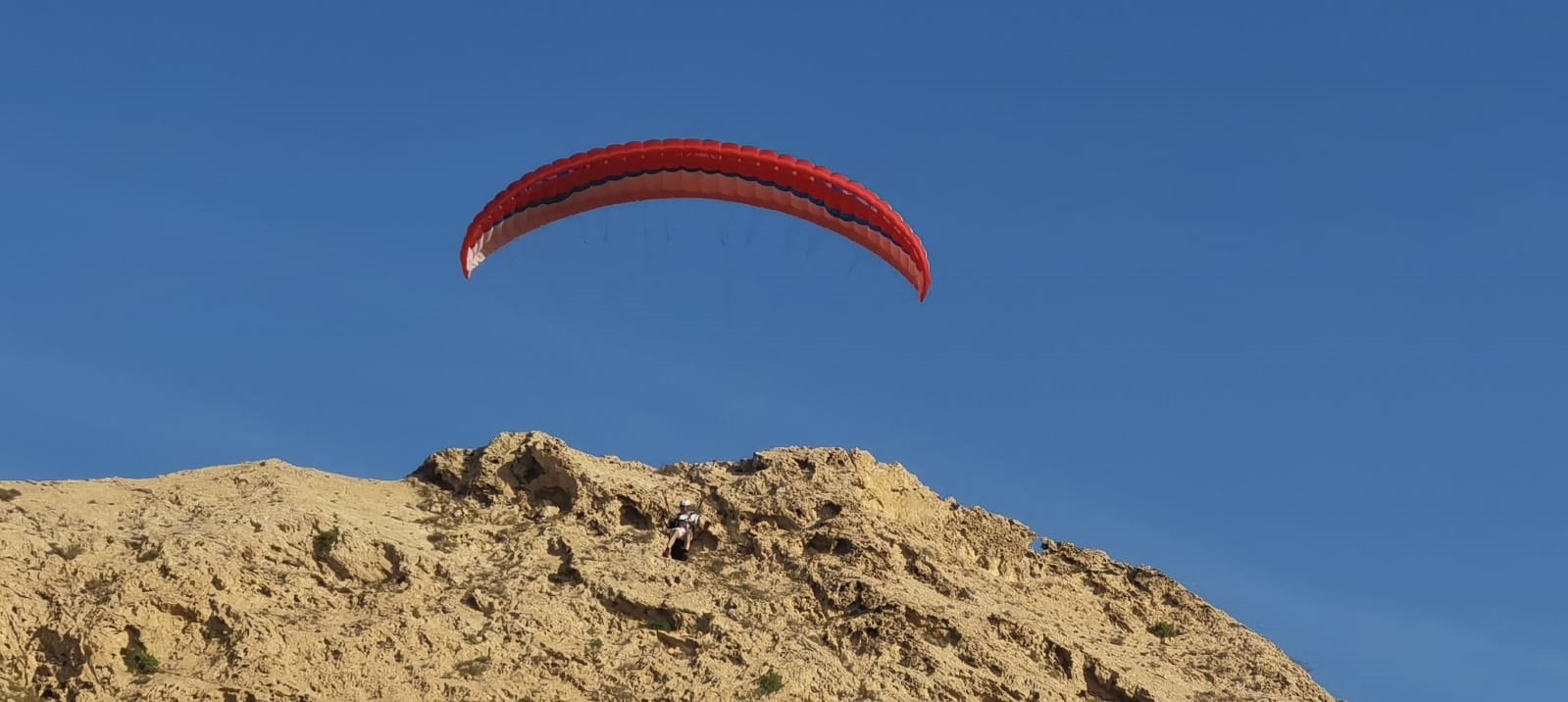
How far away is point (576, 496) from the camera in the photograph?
1118 inches

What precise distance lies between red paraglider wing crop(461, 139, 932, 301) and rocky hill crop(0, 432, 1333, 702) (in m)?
4.03

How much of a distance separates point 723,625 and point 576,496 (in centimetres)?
392

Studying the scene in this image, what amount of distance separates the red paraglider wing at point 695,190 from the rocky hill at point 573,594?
4031 mm

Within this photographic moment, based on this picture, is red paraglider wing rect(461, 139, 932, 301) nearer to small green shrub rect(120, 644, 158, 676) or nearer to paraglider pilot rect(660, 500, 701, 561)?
paraglider pilot rect(660, 500, 701, 561)

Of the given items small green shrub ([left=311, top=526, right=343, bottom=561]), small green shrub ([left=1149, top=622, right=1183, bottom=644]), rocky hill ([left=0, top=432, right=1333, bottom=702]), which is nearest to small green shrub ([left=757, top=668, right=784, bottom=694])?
rocky hill ([left=0, top=432, right=1333, bottom=702])

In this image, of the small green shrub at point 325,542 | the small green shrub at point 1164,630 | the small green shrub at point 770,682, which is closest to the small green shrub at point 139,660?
the small green shrub at point 325,542

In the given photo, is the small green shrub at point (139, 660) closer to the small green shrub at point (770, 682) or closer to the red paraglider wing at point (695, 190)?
the small green shrub at point (770, 682)

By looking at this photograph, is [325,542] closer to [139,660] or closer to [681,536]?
[139,660]

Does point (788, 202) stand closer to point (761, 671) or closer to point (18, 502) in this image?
point (761, 671)

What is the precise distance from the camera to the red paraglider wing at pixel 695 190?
31.1 meters

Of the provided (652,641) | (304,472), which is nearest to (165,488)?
(304,472)

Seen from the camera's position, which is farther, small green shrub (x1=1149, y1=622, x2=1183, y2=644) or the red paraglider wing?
the red paraglider wing

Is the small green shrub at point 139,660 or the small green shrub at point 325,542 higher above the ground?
the small green shrub at point 325,542

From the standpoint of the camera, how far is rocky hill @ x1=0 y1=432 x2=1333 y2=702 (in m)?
24.0
